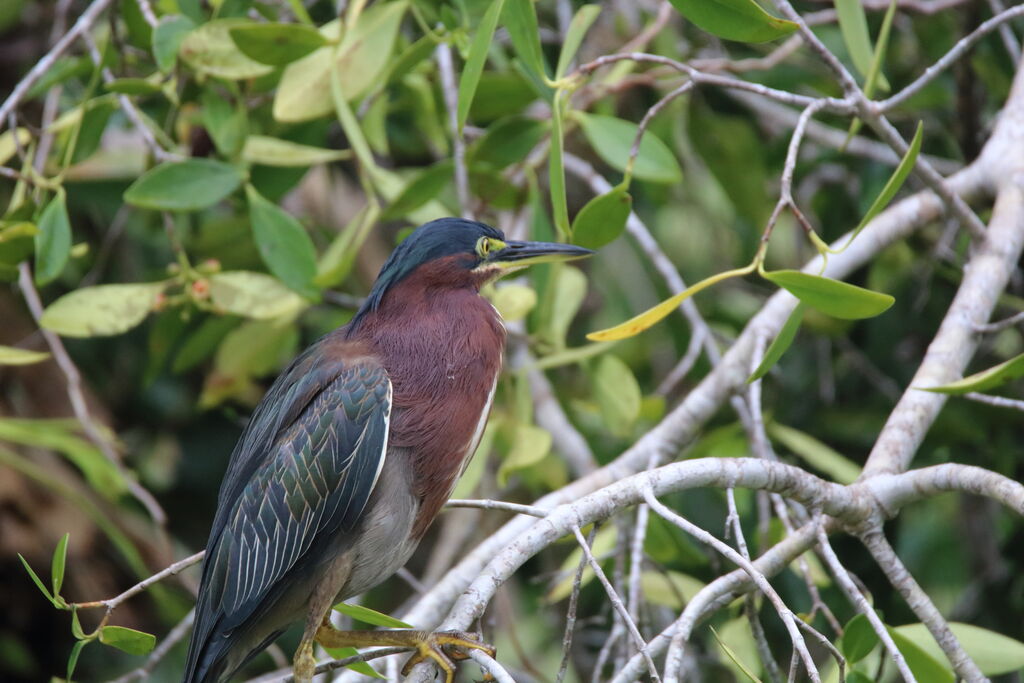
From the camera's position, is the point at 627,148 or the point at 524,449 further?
the point at 524,449

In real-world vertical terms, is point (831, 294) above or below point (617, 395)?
above

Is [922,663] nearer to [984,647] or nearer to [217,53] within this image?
[984,647]

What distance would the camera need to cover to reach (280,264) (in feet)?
10.2

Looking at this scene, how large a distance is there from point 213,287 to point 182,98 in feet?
2.14

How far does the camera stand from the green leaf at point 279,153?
328cm

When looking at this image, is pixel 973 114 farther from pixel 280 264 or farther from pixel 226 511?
pixel 226 511

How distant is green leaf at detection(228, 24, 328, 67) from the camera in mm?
2738

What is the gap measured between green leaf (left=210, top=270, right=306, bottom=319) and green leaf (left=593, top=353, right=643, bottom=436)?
95 centimetres

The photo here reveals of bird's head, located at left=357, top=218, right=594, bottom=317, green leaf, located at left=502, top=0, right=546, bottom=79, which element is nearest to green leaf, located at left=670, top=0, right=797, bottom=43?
green leaf, located at left=502, top=0, right=546, bottom=79

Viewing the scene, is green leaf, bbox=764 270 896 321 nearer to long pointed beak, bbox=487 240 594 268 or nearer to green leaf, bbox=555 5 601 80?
green leaf, bbox=555 5 601 80

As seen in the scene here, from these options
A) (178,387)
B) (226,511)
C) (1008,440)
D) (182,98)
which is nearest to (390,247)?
(178,387)

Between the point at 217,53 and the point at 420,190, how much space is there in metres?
0.68

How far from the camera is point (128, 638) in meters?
2.09

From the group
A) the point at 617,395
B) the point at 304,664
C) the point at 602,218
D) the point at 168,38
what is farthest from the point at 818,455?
the point at 168,38
